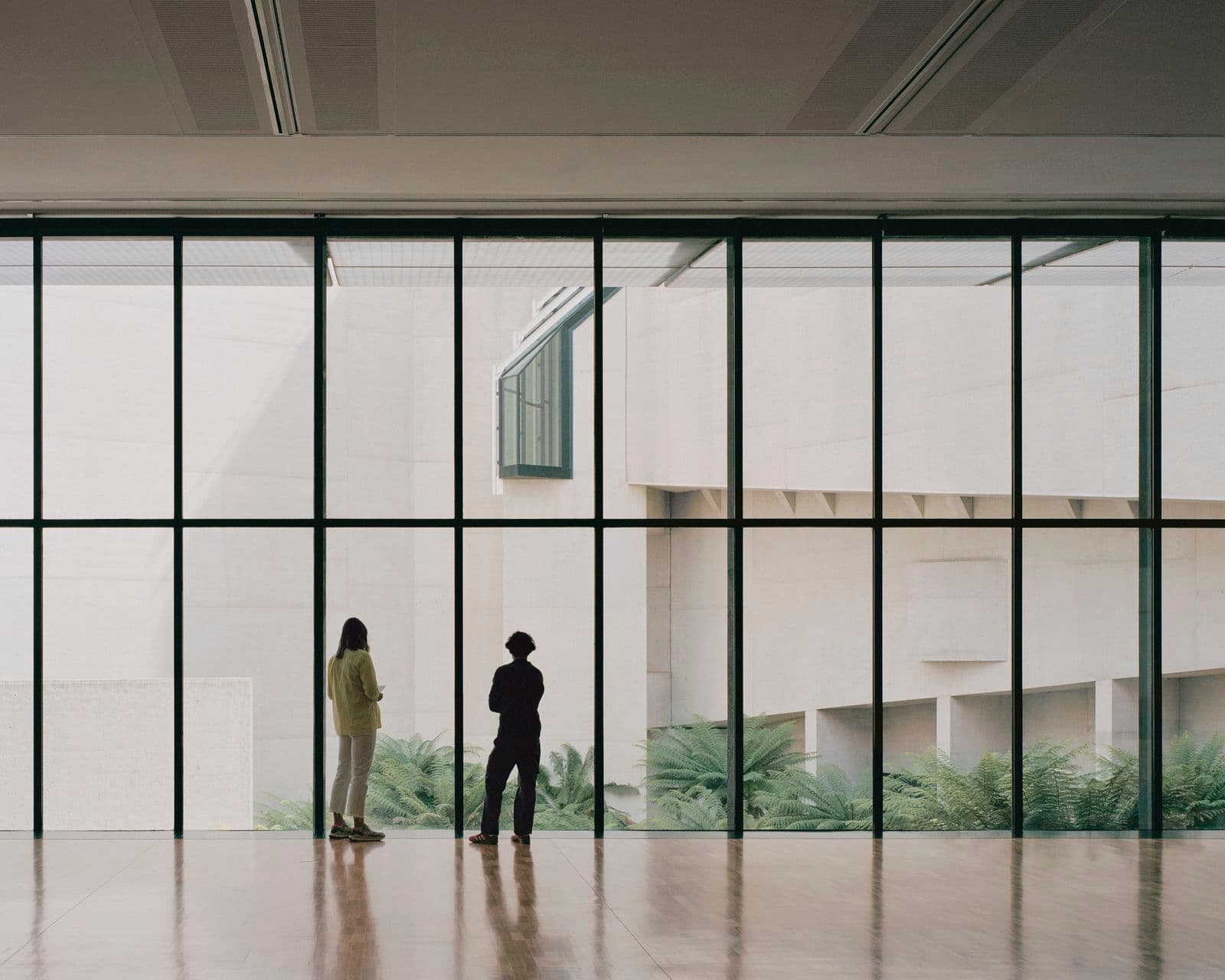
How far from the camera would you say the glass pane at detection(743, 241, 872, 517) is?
29.4 ft

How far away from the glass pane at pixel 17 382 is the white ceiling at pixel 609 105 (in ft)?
1.87

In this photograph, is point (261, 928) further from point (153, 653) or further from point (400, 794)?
point (153, 653)

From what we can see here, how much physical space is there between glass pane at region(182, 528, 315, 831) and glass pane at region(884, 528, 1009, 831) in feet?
15.5

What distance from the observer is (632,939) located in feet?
18.2

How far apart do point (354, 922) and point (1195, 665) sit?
7.14 meters

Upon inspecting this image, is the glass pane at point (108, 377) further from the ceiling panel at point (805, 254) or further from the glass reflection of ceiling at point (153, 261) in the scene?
the ceiling panel at point (805, 254)

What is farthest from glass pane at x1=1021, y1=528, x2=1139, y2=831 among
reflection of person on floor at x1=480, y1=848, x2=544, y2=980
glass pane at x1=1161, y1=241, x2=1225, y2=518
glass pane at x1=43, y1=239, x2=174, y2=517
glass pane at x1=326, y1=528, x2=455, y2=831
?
glass pane at x1=43, y1=239, x2=174, y2=517

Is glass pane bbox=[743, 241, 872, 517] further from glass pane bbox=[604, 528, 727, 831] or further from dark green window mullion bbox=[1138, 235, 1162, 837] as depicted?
dark green window mullion bbox=[1138, 235, 1162, 837]

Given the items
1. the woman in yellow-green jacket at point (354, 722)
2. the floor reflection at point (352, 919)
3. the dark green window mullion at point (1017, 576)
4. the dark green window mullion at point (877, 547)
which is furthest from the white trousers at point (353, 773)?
the dark green window mullion at point (1017, 576)

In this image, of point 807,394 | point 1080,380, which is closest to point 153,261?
point 807,394

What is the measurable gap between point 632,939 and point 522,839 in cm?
278

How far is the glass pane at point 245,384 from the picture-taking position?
8.70 metres

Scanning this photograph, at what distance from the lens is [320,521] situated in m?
8.70

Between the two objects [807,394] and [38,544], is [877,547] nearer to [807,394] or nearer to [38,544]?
[807,394]
